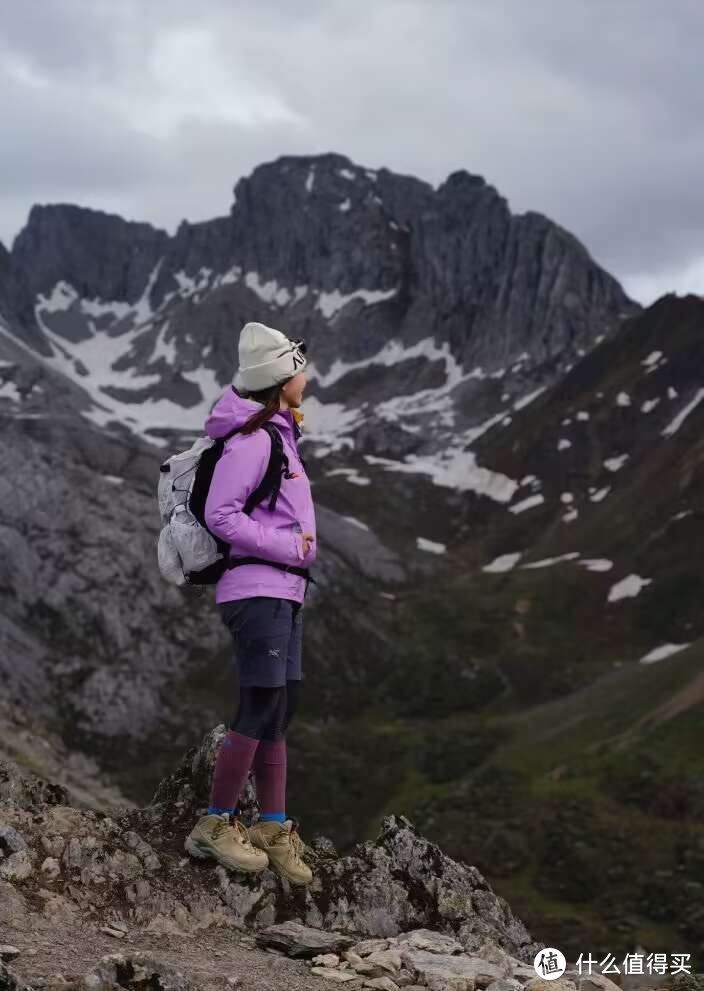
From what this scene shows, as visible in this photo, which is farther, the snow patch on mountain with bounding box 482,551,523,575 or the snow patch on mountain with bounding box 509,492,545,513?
the snow patch on mountain with bounding box 509,492,545,513

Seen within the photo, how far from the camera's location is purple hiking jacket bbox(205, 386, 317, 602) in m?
9.60

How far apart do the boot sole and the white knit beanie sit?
4.88 metres

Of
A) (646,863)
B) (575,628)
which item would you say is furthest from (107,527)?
(646,863)

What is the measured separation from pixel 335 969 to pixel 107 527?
9796 cm

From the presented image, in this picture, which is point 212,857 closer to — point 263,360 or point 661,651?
point 263,360

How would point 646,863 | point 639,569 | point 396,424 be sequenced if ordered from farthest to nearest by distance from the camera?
point 396,424, point 639,569, point 646,863

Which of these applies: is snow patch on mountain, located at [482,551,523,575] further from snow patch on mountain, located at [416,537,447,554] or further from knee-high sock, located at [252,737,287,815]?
knee-high sock, located at [252,737,287,815]

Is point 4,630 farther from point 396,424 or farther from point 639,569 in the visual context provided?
point 396,424

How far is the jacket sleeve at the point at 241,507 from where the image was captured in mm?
9555

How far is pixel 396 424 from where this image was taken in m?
200

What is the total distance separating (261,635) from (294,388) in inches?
104

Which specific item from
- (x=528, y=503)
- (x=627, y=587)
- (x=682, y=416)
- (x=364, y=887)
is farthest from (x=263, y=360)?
(x=528, y=503)

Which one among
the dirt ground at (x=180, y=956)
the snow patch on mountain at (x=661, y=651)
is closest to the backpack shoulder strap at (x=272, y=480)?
the dirt ground at (x=180, y=956)

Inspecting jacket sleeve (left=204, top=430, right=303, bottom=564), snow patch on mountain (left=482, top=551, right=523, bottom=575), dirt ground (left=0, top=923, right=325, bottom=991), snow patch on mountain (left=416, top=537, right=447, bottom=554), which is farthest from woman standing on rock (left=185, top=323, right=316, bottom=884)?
snow patch on mountain (left=416, top=537, right=447, bottom=554)
